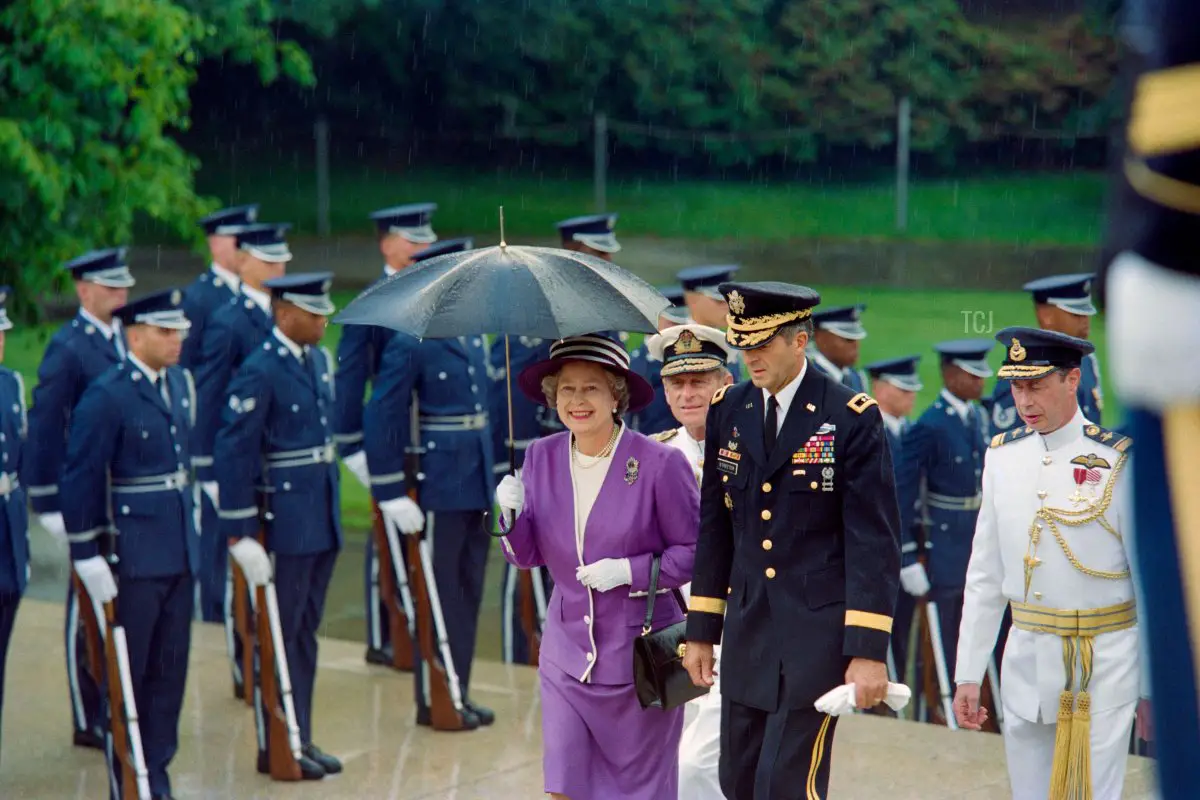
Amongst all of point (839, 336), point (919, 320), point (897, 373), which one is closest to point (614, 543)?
point (839, 336)

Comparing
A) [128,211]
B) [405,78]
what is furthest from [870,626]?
[405,78]

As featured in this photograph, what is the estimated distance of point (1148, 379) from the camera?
1437 millimetres

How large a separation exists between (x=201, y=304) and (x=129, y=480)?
267cm

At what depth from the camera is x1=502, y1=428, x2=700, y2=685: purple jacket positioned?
4695 millimetres

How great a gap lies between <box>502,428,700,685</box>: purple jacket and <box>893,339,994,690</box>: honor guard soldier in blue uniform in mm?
3017

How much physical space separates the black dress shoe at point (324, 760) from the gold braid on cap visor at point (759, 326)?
2998 mm

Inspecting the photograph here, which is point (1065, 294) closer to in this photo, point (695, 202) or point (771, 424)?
point (771, 424)

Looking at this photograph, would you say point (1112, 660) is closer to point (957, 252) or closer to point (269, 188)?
point (957, 252)

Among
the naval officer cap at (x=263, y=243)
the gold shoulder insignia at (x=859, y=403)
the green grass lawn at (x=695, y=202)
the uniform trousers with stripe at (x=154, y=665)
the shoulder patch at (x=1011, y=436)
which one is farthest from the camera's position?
the green grass lawn at (x=695, y=202)

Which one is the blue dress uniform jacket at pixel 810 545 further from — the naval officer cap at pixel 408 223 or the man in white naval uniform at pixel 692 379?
the naval officer cap at pixel 408 223

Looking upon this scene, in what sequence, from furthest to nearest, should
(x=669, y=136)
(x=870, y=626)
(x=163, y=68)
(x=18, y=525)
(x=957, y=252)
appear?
(x=669, y=136) → (x=957, y=252) → (x=163, y=68) → (x=18, y=525) → (x=870, y=626)

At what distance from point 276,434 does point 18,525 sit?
3.25ft

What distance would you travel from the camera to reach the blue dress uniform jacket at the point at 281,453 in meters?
6.57

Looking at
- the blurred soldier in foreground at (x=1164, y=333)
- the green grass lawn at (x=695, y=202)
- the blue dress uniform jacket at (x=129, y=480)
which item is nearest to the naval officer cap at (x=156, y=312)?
the blue dress uniform jacket at (x=129, y=480)
